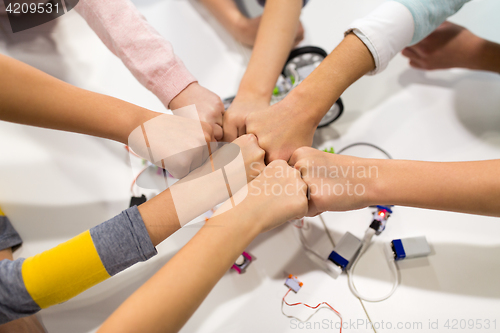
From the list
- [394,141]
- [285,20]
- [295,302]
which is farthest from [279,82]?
[295,302]

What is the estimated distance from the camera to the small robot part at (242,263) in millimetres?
598

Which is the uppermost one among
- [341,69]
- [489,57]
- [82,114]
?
[82,114]

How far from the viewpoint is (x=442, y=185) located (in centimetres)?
50

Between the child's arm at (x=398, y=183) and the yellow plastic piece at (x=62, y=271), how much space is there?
402 millimetres

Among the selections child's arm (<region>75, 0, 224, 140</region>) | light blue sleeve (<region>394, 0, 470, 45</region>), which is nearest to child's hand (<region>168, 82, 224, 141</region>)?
child's arm (<region>75, 0, 224, 140</region>)

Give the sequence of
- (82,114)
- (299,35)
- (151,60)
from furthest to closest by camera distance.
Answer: (299,35), (151,60), (82,114)

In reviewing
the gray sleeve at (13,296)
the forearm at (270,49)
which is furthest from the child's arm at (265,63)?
the gray sleeve at (13,296)

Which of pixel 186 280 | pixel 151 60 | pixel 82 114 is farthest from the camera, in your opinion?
pixel 151 60

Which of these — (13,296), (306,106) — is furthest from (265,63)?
(13,296)

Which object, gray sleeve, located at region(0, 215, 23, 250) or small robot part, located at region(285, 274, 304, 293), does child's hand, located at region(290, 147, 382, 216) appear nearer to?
small robot part, located at region(285, 274, 304, 293)

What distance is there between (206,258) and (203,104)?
1.12ft

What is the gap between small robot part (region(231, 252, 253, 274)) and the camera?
0.60 metres

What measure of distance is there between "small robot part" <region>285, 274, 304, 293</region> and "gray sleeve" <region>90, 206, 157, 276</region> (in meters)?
0.27

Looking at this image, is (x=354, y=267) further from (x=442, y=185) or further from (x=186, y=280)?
(x=186, y=280)
